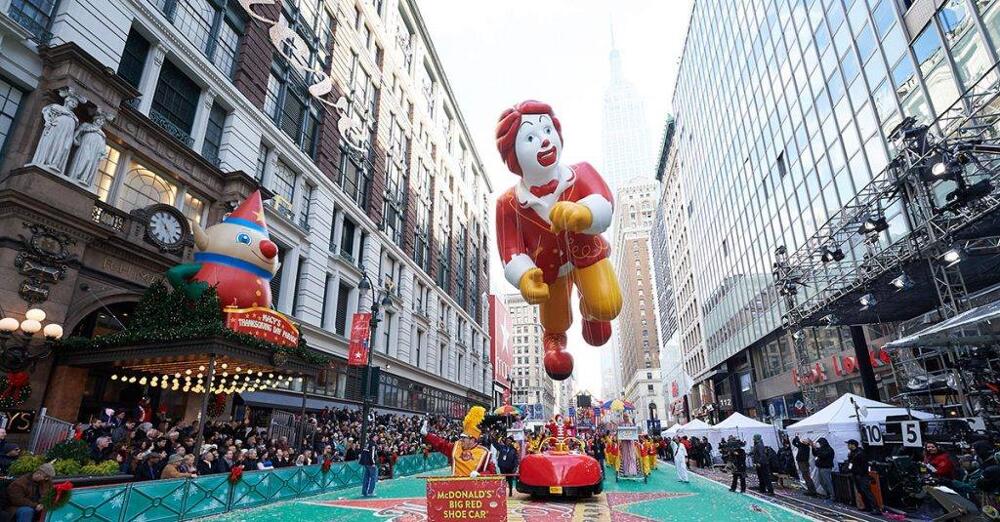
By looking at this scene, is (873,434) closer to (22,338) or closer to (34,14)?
(22,338)

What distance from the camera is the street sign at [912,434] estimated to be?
11398 mm

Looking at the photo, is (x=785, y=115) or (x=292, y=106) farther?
(x=785, y=115)

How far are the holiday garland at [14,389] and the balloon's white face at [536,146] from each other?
465 inches

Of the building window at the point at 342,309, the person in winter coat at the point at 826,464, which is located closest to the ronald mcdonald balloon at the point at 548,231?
the person in winter coat at the point at 826,464

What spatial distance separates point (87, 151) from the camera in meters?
12.6

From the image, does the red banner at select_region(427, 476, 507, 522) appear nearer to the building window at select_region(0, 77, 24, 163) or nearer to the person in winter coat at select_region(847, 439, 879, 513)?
the person in winter coat at select_region(847, 439, 879, 513)

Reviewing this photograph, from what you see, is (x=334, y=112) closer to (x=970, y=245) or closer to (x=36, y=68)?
(x=36, y=68)

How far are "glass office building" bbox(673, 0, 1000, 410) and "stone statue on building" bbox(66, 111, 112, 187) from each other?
22.0m

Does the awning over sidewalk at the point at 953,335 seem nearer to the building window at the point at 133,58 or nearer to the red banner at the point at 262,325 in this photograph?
the red banner at the point at 262,325

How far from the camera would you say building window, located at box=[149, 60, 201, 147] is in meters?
16.5

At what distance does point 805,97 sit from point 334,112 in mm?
25097

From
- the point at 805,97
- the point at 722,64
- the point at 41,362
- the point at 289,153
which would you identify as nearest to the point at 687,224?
the point at 722,64

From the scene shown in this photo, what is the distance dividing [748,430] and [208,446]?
820 inches

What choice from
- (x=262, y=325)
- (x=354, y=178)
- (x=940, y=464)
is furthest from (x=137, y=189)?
(x=940, y=464)
